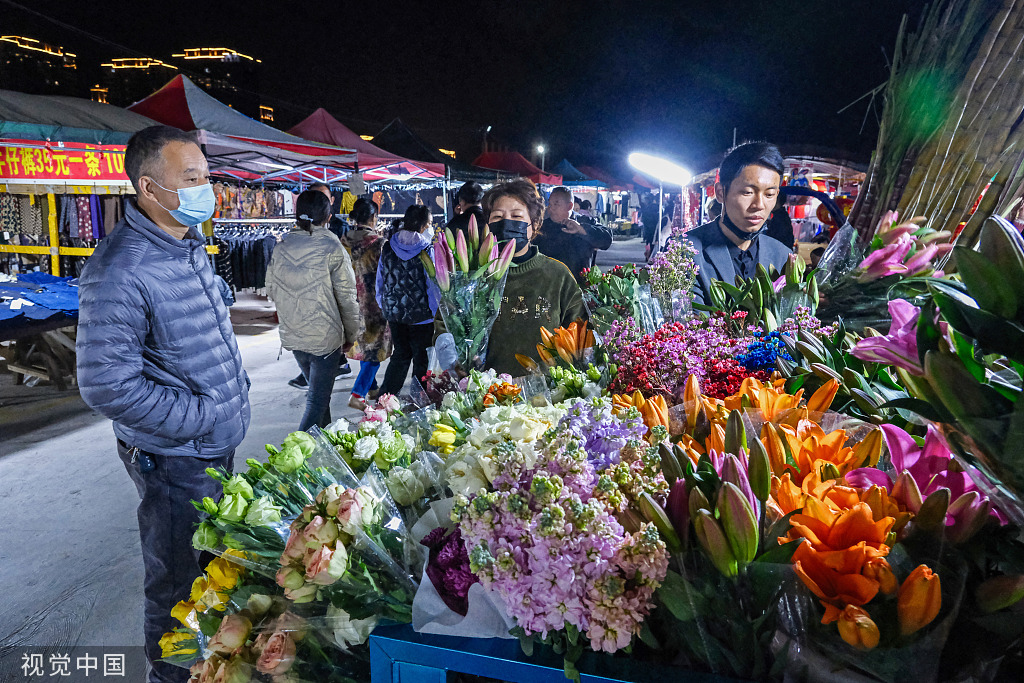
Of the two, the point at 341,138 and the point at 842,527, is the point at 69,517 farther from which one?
the point at 341,138

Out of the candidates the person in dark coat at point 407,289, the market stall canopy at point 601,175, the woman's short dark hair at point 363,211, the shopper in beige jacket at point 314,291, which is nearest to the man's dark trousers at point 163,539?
the shopper in beige jacket at point 314,291

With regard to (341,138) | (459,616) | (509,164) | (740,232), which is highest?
(509,164)

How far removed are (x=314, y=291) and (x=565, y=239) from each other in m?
1.87

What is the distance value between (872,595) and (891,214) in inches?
57.0

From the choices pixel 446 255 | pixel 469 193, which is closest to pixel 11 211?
pixel 469 193

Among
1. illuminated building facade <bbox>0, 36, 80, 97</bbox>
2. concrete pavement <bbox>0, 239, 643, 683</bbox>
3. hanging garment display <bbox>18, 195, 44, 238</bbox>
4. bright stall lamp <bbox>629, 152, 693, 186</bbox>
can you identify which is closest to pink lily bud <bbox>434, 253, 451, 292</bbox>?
concrete pavement <bbox>0, 239, 643, 683</bbox>

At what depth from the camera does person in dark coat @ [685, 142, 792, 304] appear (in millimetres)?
2469

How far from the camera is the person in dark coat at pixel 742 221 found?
2469mm

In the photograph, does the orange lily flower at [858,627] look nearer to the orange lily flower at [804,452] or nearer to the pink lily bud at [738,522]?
the pink lily bud at [738,522]

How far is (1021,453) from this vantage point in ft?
2.15

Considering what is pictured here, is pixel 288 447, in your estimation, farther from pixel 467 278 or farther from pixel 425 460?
pixel 467 278

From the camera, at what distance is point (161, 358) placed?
2064mm

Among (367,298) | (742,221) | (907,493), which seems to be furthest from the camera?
(367,298)

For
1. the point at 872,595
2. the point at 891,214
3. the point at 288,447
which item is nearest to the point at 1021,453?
the point at 872,595
